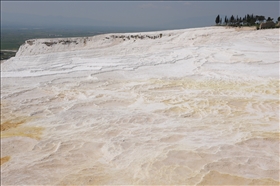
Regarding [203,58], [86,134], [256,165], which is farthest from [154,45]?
[256,165]

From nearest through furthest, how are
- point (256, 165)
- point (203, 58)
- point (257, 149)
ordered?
point (256, 165) → point (257, 149) → point (203, 58)

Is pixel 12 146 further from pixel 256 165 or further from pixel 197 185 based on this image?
pixel 256 165

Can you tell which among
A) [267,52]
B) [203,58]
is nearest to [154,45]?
[203,58]

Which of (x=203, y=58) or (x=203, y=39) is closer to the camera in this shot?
(x=203, y=58)

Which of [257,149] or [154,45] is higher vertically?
[154,45]

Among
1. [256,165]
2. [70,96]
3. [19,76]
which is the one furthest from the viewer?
[19,76]

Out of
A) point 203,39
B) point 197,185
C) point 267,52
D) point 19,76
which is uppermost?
point 203,39

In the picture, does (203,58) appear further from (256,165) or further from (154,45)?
(256,165)
